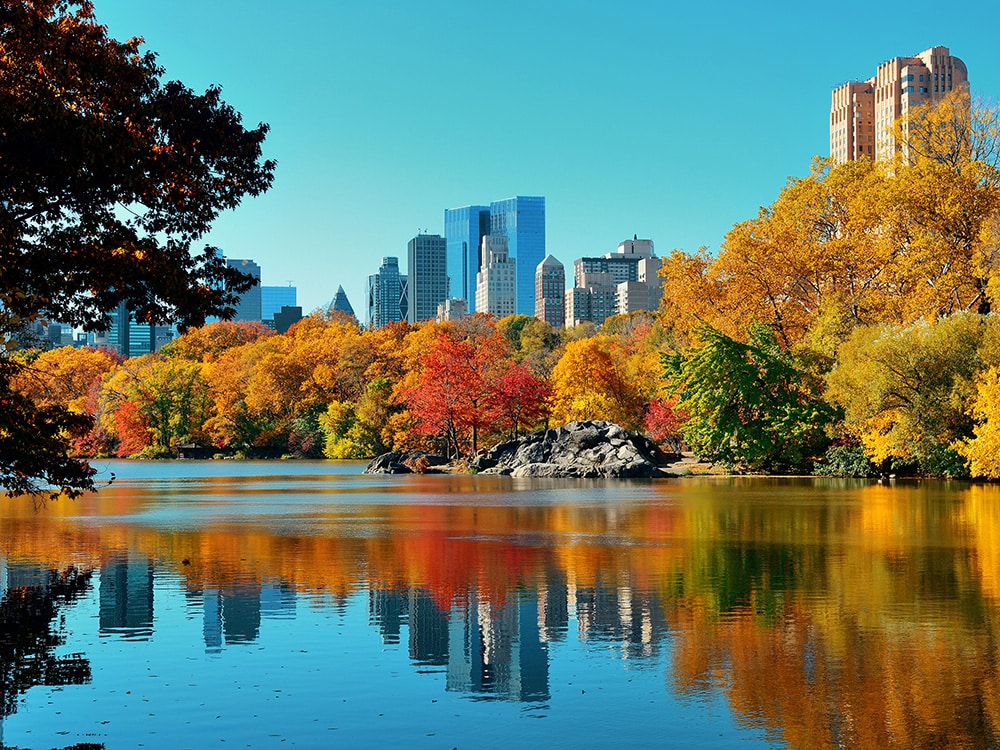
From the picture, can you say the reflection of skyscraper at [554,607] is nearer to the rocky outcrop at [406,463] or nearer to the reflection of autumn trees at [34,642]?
the reflection of autumn trees at [34,642]

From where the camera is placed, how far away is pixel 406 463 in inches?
2245

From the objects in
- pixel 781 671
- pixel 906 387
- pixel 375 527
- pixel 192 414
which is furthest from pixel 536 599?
pixel 192 414

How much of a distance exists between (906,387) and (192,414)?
5952 centimetres

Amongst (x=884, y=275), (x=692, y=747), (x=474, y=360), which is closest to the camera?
(x=692, y=747)

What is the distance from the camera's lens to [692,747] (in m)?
7.44

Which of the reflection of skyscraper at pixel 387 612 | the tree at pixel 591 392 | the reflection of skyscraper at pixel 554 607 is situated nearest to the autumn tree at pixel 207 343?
the tree at pixel 591 392

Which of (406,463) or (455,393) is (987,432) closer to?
(455,393)

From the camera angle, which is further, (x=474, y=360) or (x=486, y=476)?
(x=474, y=360)

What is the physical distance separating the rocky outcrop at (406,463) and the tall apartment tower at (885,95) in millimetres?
110911

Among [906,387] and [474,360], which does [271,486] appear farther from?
[906,387]

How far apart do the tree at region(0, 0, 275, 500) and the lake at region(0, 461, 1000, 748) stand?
3.66m

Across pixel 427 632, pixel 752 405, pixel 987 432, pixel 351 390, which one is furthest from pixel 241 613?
pixel 351 390

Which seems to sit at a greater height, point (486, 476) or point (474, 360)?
point (474, 360)

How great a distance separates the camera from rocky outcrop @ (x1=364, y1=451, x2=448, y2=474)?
55375 millimetres
